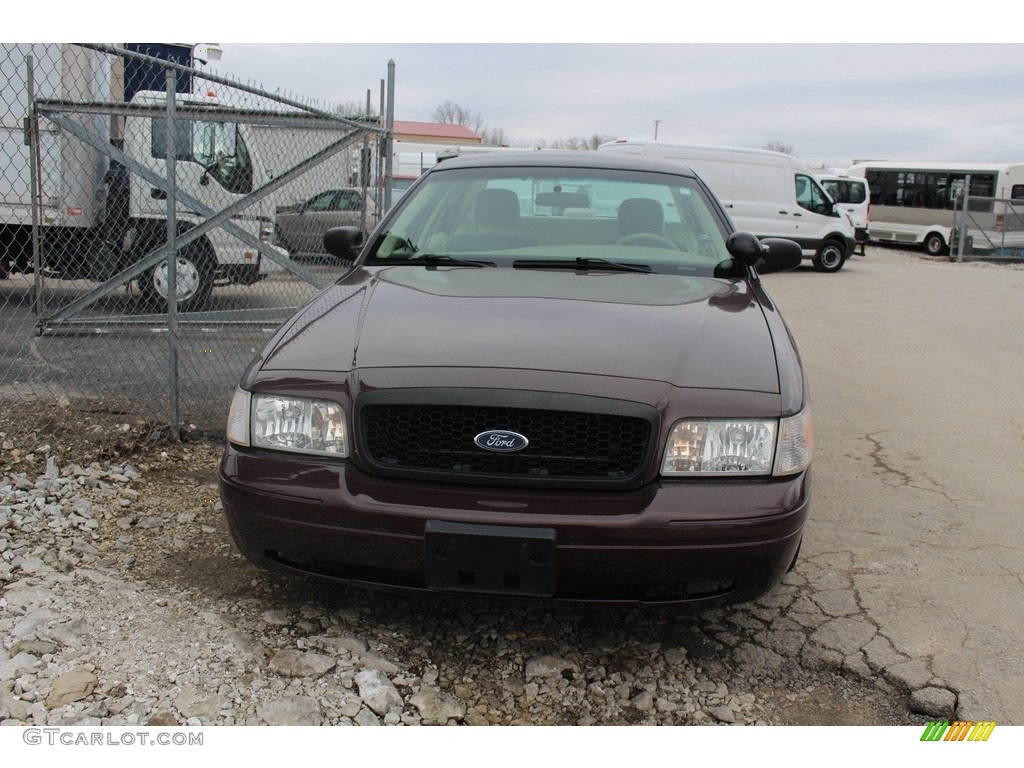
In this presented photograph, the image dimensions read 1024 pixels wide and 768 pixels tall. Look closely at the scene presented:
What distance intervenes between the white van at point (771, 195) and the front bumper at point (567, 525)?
→ 52.8ft

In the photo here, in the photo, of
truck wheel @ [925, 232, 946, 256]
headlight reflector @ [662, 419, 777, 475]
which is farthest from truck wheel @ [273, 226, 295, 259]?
truck wheel @ [925, 232, 946, 256]

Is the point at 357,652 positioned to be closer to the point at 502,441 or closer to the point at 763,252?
the point at 502,441

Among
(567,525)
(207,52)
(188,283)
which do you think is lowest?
(188,283)

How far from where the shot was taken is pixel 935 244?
26.8 m

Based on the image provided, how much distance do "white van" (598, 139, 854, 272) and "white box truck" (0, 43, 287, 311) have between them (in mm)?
10562

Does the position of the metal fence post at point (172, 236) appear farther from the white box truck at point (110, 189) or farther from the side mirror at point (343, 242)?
the white box truck at point (110, 189)

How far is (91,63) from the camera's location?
8875mm

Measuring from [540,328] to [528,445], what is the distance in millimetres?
492

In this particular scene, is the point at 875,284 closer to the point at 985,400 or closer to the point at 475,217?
the point at 985,400

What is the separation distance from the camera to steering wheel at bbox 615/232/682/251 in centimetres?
397

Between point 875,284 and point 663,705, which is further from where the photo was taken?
point 875,284

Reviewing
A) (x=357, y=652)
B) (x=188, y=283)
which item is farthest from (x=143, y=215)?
(x=357, y=652)

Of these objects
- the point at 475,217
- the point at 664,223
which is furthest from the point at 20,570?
the point at 664,223
